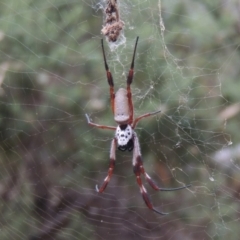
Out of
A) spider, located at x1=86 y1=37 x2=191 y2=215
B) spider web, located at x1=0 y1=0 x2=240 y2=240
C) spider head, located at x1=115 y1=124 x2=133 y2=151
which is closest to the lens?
spider, located at x1=86 y1=37 x2=191 y2=215

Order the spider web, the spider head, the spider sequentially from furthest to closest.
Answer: the spider web < the spider head < the spider

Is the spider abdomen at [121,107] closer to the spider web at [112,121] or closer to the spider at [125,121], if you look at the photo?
the spider at [125,121]

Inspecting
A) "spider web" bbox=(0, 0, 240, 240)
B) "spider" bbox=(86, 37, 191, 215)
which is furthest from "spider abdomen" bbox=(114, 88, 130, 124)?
"spider web" bbox=(0, 0, 240, 240)

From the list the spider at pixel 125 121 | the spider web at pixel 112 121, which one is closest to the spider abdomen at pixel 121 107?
the spider at pixel 125 121

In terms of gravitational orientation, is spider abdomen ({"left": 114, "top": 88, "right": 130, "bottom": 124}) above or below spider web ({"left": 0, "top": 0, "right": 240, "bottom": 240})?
above

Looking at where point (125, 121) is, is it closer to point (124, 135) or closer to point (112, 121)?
point (124, 135)

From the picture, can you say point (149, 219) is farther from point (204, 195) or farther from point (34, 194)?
point (34, 194)

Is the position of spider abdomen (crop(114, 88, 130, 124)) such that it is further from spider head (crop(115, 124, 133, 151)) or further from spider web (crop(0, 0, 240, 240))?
spider web (crop(0, 0, 240, 240))

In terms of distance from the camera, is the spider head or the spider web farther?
the spider web
